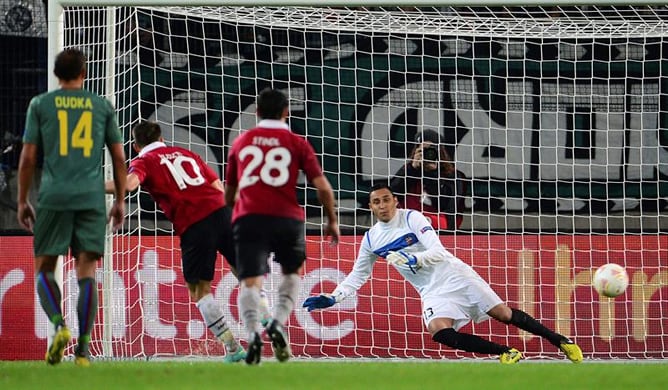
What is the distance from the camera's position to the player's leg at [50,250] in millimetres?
7301

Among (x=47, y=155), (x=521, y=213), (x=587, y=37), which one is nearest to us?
(x=47, y=155)

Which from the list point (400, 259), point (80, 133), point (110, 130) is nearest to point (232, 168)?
point (110, 130)

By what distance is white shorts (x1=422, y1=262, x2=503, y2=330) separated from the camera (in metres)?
10.6

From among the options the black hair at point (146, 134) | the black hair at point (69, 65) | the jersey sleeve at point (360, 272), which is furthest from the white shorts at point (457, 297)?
the black hair at point (69, 65)

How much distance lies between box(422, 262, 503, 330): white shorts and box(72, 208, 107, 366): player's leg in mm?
3746

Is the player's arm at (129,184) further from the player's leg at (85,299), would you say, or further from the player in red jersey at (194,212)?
the player's leg at (85,299)

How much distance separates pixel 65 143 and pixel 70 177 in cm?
18

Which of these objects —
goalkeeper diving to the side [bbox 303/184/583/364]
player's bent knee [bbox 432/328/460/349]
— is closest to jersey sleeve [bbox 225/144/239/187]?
goalkeeper diving to the side [bbox 303/184/583/364]

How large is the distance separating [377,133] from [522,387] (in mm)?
6801

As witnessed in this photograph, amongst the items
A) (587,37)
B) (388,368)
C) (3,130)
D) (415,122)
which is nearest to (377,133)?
(415,122)

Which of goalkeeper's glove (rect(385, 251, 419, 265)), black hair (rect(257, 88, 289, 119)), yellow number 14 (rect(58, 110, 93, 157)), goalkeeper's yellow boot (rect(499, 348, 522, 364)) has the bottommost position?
goalkeeper's yellow boot (rect(499, 348, 522, 364))

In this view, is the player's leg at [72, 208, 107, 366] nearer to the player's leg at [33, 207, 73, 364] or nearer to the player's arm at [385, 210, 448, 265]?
the player's leg at [33, 207, 73, 364]

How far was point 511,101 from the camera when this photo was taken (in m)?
12.8

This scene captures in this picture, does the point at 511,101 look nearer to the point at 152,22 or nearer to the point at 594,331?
the point at 594,331
